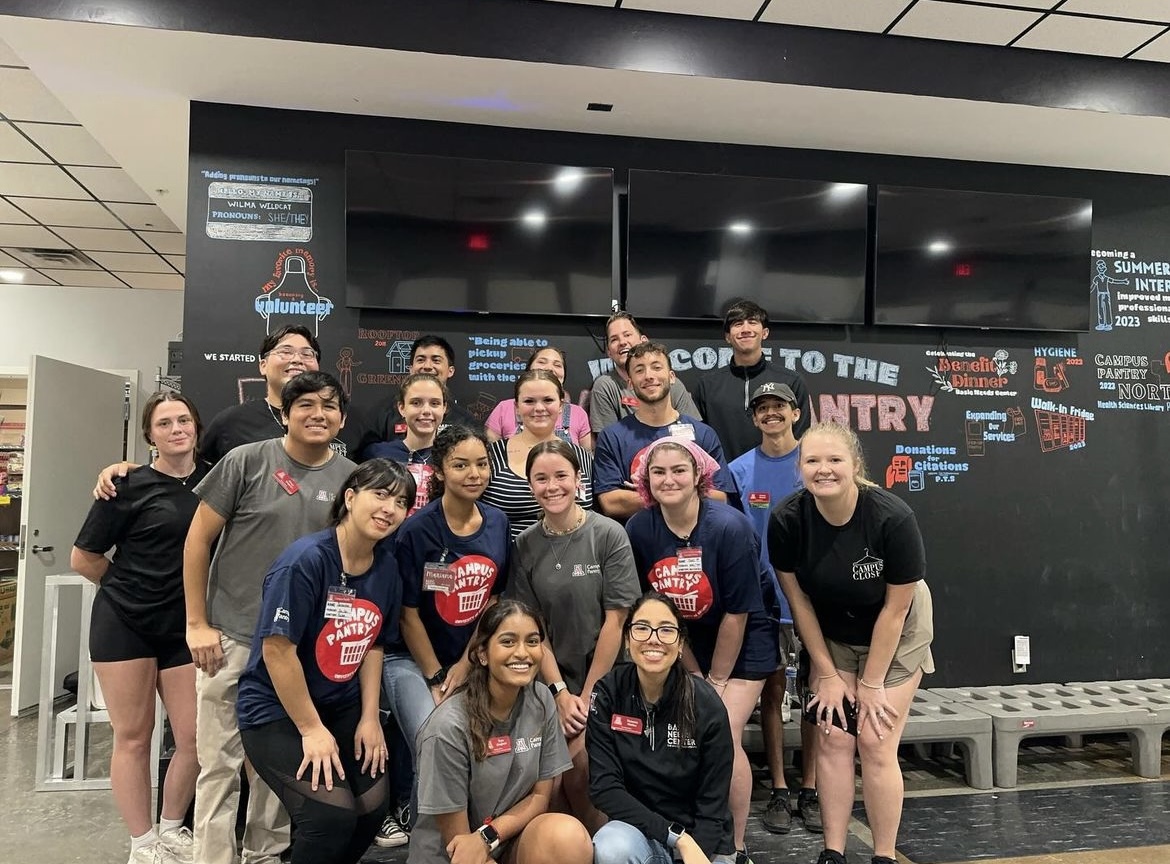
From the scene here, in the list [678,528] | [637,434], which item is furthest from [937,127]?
[678,528]

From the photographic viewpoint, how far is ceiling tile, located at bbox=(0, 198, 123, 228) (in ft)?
18.7

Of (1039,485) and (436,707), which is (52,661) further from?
(1039,485)

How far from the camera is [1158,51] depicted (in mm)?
3707

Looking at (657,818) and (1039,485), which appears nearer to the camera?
(657,818)

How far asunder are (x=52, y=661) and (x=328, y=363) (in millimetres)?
1771

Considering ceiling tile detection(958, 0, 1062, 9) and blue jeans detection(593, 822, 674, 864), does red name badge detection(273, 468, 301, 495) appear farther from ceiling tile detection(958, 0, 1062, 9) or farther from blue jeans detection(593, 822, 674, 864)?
ceiling tile detection(958, 0, 1062, 9)

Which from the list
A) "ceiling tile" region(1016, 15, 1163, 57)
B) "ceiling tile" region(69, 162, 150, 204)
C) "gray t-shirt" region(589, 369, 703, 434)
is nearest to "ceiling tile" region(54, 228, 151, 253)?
"ceiling tile" region(69, 162, 150, 204)

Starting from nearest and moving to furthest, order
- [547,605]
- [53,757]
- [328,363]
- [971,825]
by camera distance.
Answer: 1. [547,605]
2. [971,825]
3. [53,757]
4. [328,363]

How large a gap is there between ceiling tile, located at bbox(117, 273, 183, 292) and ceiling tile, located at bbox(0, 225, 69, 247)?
90 cm

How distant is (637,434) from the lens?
3.01 metres

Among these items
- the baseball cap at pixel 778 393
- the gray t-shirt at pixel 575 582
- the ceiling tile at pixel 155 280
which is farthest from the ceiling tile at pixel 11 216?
the baseball cap at pixel 778 393

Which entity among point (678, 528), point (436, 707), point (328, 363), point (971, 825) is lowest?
point (971, 825)

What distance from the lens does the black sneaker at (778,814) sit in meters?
2.92

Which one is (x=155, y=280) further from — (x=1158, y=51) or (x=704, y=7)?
(x=1158, y=51)
